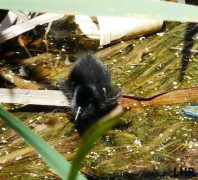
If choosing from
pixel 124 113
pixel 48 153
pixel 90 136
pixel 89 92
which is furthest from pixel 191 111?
pixel 90 136

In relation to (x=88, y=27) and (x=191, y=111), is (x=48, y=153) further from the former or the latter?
(x=88, y=27)

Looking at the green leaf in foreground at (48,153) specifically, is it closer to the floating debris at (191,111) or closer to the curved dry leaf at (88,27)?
the floating debris at (191,111)

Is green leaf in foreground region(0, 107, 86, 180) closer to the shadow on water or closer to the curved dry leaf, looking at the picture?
the shadow on water

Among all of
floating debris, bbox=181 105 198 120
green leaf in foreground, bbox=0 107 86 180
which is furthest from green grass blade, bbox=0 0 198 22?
floating debris, bbox=181 105 198 120

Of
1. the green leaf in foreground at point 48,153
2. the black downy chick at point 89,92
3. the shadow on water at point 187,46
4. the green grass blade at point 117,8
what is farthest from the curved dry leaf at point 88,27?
the green leaf in foreground at point 48,153

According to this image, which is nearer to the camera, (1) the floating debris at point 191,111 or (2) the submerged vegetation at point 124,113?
(2) the submerged vegetation at point 124,113

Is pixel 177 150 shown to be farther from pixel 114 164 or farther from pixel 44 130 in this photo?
pixel 44 130
